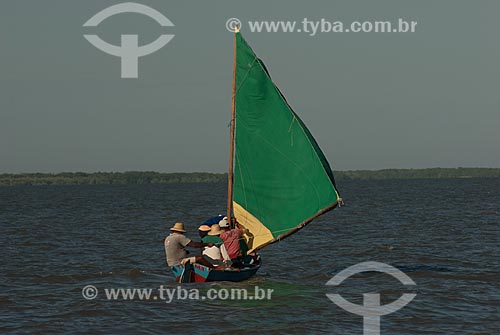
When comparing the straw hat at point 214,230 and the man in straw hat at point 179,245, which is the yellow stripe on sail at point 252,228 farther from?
the man in straw hat at point 179,245

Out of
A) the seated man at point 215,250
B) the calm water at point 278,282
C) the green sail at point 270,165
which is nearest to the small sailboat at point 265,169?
the green sail at point 270,165

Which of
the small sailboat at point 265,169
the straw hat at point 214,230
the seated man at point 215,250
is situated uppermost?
the small sailboat at point 265,169

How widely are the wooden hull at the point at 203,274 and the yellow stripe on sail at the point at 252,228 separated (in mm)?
790

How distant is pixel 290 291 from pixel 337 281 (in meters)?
2.51

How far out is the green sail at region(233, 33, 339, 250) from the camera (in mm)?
21734

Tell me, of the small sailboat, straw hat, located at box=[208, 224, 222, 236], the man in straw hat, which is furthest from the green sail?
the man in straw hat

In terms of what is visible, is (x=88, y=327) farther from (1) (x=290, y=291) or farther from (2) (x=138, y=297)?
(1) (x=290, y=291)

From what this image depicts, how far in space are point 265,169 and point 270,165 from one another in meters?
0.19

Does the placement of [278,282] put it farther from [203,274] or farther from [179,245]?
[179,245]

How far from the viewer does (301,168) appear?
72.0 feet

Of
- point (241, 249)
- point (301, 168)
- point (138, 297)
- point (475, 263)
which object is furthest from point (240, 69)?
point (475, 263)

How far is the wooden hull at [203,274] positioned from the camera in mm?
21547

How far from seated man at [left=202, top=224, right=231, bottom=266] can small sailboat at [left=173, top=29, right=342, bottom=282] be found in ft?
1.44

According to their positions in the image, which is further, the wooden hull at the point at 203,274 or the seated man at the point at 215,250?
the seated man at the point at 215,250
